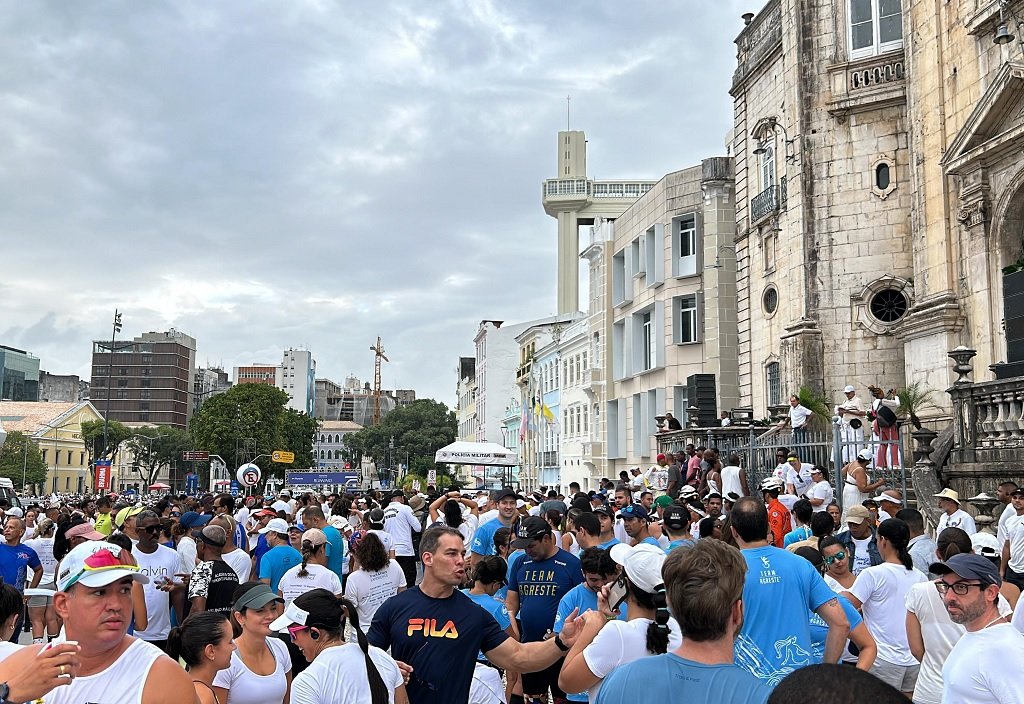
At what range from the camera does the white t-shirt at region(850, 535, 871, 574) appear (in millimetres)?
8172

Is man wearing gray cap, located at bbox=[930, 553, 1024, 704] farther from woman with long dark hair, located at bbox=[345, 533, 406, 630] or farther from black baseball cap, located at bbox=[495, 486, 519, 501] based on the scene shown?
black baseball cap, located at bbox=[495, 486, 519, 501]

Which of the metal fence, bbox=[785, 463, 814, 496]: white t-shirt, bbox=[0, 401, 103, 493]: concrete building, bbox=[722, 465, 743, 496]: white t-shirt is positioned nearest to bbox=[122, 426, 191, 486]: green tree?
bbox=[0, 401, 103, 493]: concrete building

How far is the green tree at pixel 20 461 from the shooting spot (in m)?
95.7

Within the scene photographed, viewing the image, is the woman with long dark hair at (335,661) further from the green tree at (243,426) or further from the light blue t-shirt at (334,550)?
the green tree at (243,426)

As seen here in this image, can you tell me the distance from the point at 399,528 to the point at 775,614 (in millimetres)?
8801

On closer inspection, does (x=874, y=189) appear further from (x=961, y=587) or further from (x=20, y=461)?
(x=20, y=461)

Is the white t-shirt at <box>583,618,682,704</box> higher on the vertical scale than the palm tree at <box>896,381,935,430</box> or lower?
lower

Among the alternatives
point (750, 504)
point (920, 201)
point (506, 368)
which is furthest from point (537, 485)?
point (750, 504)

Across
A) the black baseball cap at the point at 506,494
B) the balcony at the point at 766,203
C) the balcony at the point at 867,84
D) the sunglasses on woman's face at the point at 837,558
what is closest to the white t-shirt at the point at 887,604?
the sunglasses on woman's face at the point at 837,558

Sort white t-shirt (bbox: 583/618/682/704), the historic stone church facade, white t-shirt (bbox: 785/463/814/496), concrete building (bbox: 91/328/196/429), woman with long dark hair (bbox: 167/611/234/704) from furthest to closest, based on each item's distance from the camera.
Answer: concrete building (bbox: 91/328/196/429) → the historic stone church facade → white t-shirt (bbox: 785/463/814/496) → woman with long dark hair (bbox: 167/611/234/704) → white t-shirt (bbox: 583/618/682/704)

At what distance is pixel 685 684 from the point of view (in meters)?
3.08

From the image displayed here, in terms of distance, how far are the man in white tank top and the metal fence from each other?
13.1 meters

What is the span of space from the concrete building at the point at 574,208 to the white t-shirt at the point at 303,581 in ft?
251

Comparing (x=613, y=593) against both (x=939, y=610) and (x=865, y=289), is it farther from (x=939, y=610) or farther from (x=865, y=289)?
(x=865, y=289)
